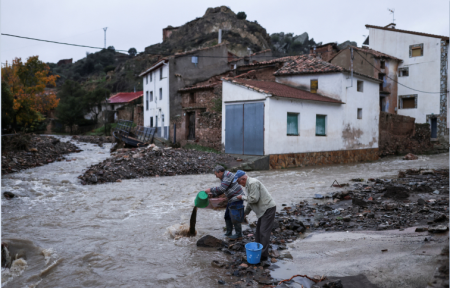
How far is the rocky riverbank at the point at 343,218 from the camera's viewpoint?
17.2 ft

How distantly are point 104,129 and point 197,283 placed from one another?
135 ft

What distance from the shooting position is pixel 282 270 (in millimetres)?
5047

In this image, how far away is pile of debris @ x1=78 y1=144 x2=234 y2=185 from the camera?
14477 mm

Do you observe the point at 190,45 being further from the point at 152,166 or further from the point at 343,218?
the point at 343,218

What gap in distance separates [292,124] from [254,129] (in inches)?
94.1

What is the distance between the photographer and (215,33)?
50281mm

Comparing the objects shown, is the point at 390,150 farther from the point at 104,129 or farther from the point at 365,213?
the point at 104,129

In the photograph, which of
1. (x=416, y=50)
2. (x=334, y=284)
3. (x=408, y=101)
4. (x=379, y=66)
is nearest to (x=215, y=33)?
(x=379, y=66)

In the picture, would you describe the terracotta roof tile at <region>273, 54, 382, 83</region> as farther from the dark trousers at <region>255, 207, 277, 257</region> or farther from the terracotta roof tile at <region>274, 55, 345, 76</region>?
the dark trousers at <region>255, 207, 277, 257</region>

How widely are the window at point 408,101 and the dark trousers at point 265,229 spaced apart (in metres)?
33.6

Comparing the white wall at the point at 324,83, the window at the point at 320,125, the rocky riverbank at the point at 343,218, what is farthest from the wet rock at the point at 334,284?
the white wall at the point at 324,83

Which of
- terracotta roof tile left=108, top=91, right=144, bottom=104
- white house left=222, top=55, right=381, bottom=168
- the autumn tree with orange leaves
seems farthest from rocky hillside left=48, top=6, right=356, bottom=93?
white house left=222, top=55, right=381, bottom=168

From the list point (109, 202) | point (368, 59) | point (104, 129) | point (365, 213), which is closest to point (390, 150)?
point (368, 59)

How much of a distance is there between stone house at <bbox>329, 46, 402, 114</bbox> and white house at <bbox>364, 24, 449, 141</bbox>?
80 centimetres
